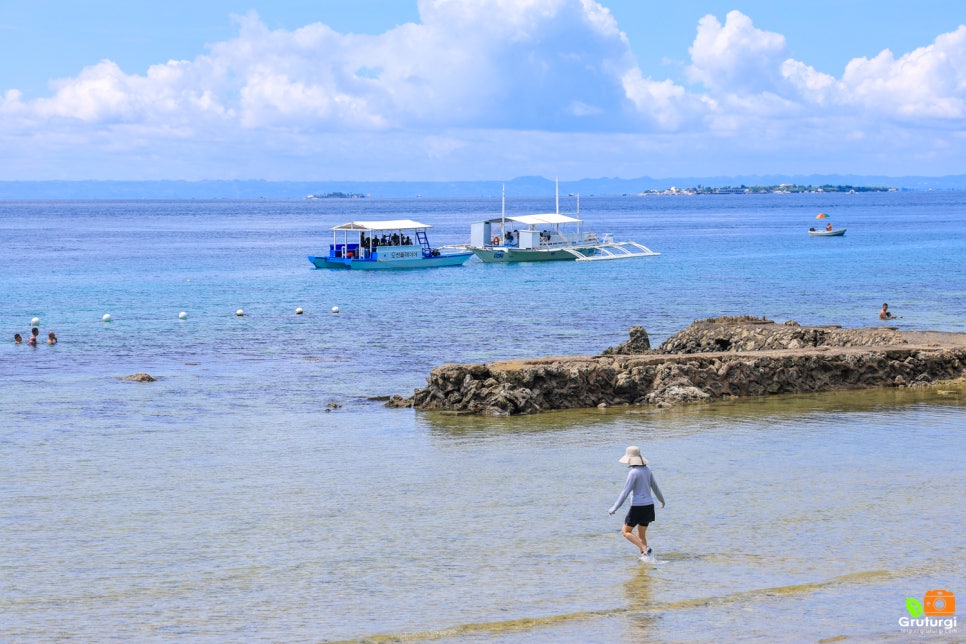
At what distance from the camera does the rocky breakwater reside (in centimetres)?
2620

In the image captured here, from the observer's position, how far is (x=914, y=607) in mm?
12336

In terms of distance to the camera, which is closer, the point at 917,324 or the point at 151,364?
the point at 151,364

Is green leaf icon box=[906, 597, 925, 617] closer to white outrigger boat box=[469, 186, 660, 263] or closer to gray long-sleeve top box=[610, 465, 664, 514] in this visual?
gray long-sleeve top box=[610, 465, 664, 514]

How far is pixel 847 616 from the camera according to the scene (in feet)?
40.0

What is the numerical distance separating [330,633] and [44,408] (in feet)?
61.1

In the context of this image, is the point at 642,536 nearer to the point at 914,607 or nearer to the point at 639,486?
the point at 639,486

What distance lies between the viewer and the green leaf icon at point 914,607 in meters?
12.1

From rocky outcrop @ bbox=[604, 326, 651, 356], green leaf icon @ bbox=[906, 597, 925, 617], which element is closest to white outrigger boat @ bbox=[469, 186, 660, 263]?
rocky outcrop @ bbox=[604, 326, 651, 356]

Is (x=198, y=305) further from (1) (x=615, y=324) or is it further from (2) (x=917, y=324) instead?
(2) (x=917, y=324)

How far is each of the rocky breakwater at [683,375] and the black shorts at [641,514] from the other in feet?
36.4

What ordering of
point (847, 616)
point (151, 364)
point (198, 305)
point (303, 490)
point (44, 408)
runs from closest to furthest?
point (847, 616), point (303, 490), point (44, 408), point (151, 364), point (198, 305)

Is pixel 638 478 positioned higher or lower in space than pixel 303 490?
higher

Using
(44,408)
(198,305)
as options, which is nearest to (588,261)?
(198,305)

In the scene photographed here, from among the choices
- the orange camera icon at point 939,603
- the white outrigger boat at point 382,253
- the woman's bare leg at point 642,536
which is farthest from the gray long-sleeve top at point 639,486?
the white outrigger boat at point 382,253
